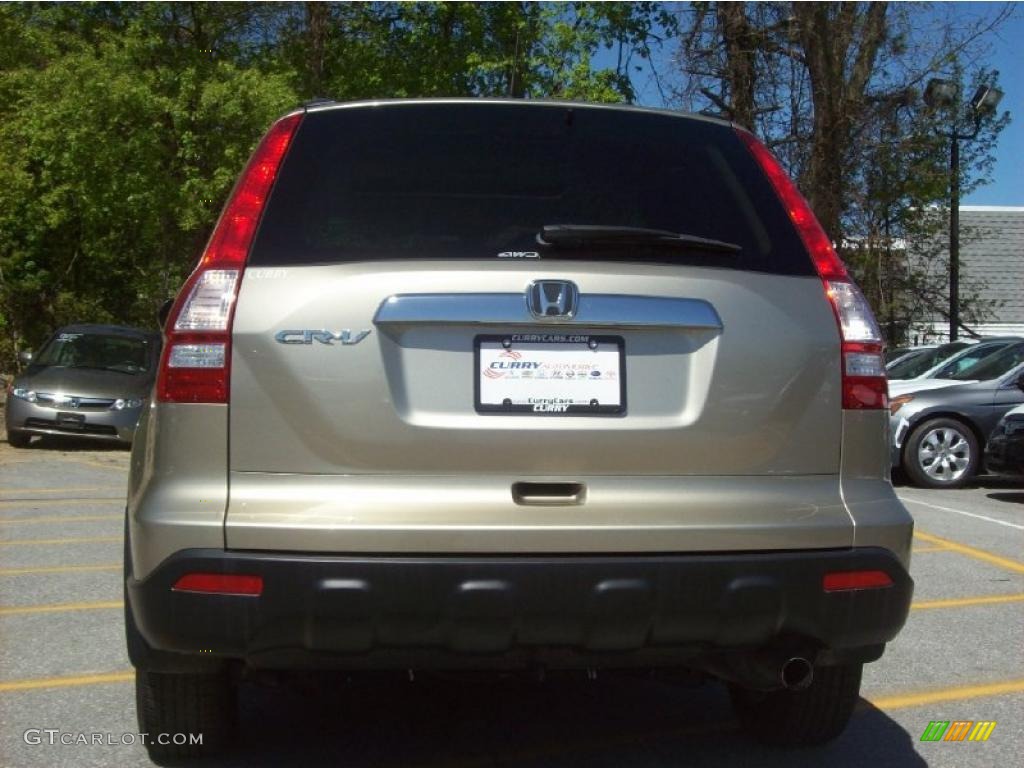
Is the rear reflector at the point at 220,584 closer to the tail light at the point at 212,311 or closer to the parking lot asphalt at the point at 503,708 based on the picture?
the tail light at the point at 212,311

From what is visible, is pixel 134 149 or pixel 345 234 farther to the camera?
pixel 134 149

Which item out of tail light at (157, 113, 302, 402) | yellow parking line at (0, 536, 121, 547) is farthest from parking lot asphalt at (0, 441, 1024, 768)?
yellow parking line at (0, 536, 121, 547)

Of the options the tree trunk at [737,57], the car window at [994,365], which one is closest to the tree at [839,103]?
the tree trunk at [737,57]

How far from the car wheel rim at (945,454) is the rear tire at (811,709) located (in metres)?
8.75

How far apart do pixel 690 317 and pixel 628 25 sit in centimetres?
2223

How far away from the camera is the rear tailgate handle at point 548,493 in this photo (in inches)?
120

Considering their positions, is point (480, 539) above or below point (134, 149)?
below

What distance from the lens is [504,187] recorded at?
11.1 feet

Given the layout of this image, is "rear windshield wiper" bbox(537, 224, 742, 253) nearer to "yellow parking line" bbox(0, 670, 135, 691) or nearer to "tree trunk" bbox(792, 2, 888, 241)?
"yellow parking line" bbox(0, 670, 135, 691)

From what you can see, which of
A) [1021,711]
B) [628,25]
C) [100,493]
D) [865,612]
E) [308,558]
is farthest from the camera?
[628,25]

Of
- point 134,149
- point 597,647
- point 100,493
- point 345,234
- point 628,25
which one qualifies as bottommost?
point 100,493

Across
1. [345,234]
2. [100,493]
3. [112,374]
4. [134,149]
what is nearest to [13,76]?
[134,149]

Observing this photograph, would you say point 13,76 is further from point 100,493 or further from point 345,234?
point 345,234

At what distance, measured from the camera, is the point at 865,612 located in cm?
315
